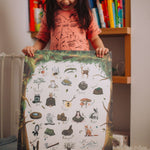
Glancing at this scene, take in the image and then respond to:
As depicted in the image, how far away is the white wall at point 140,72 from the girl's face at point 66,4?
0.46 meters

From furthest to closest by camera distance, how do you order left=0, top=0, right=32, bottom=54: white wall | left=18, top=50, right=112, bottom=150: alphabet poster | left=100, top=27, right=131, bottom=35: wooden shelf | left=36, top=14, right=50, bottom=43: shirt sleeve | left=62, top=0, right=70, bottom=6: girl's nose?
left=0, top=0, right=32, bottom=54: white wall < left=100, top=27, right=131, bottom=35: wooden shelf < left=36, top=14, right=50, bottom=43: shirt sleeve < left=62, top=0, right=70, bottom=6: girl's nose < left=18, top=50, right=112, bottom=150: alphabet poster

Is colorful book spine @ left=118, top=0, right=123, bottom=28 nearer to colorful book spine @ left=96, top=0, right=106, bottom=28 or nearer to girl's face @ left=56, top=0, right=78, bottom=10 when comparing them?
colorful book spine @ left=96, top=0, right=106, bottom=28

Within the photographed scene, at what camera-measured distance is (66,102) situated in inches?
43.4

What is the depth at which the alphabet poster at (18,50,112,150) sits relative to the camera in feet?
3.50

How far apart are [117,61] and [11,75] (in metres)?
0.86

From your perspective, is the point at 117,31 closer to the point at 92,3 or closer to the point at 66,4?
the point at 92,3

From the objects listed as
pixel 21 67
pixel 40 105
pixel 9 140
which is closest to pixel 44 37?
pixel 21 67

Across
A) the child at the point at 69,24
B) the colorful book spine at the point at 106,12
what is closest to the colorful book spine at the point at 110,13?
the colorful book spine at the point at 106,12

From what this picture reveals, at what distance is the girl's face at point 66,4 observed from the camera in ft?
4.22

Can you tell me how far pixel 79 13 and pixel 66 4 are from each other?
102mm

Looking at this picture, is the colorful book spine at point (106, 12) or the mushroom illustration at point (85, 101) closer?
the mushroom illustration at point (85, 101)

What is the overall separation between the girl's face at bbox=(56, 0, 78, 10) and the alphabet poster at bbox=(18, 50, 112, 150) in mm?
313

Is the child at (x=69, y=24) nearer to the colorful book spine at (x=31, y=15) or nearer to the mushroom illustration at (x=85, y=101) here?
the mushroom illustration at (x=85, y=101)

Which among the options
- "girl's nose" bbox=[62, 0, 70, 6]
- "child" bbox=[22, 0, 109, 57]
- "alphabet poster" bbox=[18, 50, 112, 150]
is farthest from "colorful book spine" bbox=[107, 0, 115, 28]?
"alphabet poster" bbox=[18, 50, 112, 150]
